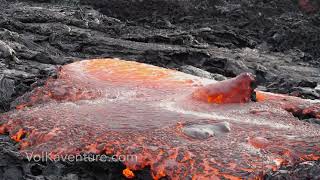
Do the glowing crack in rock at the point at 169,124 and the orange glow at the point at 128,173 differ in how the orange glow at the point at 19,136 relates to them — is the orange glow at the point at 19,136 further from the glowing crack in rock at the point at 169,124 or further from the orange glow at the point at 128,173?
the orange glow at the point at 128,173

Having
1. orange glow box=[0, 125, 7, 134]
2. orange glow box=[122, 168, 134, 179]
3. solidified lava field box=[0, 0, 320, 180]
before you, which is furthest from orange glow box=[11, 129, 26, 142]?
orange glow box=[122, 168, 134, 179]

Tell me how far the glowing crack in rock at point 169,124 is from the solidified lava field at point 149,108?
0.04 ft

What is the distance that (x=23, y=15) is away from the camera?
443 inches

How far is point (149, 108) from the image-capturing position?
4984mm

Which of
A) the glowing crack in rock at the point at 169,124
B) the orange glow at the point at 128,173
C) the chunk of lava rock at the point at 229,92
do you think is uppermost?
the chunk of lava rock at the point at 229,92

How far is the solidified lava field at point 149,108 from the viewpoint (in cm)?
393

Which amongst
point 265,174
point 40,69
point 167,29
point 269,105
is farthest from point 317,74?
point 265,174

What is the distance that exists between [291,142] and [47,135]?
2279 mm

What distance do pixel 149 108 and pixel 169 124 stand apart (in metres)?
0.52

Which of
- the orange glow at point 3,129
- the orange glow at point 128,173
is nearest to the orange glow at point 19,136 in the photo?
the orange glow at point 3,129

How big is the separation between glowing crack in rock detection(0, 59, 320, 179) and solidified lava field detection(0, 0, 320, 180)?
1cm

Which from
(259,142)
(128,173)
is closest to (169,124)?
(128,173)

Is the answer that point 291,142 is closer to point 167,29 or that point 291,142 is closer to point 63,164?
point 63,164

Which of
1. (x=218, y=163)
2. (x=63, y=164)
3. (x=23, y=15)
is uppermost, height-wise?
(x=23, y=15)
